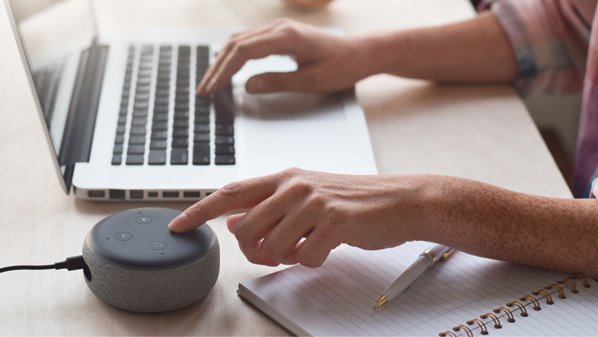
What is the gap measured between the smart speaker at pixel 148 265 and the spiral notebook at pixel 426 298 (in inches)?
2.2

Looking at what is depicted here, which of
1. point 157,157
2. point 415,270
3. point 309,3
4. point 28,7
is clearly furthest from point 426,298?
point 309,3

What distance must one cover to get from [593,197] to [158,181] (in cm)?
46

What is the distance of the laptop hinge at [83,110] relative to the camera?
96 cm

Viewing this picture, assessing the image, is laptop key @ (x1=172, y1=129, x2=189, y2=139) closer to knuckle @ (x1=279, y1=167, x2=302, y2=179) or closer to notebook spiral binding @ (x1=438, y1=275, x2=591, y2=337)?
knuckle @ (x1=279, y1=167, x2=302, y2=179)

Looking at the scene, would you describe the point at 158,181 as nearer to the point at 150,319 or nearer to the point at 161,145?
the point at 161,145

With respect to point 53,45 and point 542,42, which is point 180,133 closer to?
point 53,45

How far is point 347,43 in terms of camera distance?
1.19 m

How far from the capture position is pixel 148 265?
0.73 metres

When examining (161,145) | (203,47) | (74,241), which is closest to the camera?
(74,241)

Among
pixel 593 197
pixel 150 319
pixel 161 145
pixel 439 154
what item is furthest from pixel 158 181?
pixel 593 197

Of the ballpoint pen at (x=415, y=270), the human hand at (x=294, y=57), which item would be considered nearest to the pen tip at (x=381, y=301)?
the ballpoint pen at (x=415, y=270)

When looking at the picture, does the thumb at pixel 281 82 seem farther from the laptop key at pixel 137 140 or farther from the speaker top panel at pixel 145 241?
the speaker top panel at pixel 145 241

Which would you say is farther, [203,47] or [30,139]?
[203,47]

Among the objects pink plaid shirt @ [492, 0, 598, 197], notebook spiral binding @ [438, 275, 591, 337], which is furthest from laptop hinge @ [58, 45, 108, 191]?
pink plaid shirt @ [492, 0, 598, 197]
